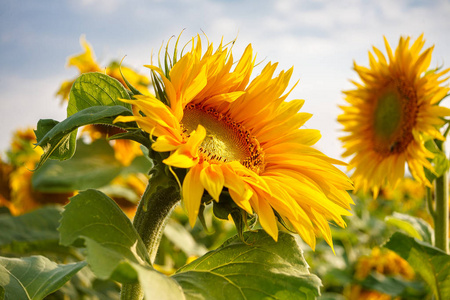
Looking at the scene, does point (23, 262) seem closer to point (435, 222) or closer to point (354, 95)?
point (435, 222)

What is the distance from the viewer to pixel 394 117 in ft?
7.13

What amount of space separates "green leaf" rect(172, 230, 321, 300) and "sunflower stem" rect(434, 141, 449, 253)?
0.93 m

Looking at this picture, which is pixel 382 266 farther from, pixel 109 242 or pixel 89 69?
pixel 109 242

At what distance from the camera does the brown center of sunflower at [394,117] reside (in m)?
2.01

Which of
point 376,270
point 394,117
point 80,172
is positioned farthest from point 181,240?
point 376,270

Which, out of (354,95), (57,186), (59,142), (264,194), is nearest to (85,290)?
(57,186)

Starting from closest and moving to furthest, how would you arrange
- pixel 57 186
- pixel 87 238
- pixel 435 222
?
pixel 87 238 → pixel 435 222 → pixel 57 186

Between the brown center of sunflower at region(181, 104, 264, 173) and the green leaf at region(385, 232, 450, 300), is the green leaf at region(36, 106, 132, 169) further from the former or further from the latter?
the green leaf at region(385, 232, 450, 300)

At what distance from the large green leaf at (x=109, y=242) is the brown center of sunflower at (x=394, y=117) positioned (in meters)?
1.54

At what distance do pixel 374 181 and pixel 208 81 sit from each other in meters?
1.42

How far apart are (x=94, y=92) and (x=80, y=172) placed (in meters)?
1.00

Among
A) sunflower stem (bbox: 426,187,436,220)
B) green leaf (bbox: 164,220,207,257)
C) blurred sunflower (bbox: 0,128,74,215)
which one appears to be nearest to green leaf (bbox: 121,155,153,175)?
green leaf (bbox: 164,220,207,257)

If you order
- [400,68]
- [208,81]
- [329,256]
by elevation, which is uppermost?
[400,68]

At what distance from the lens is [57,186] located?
5.77 feet
